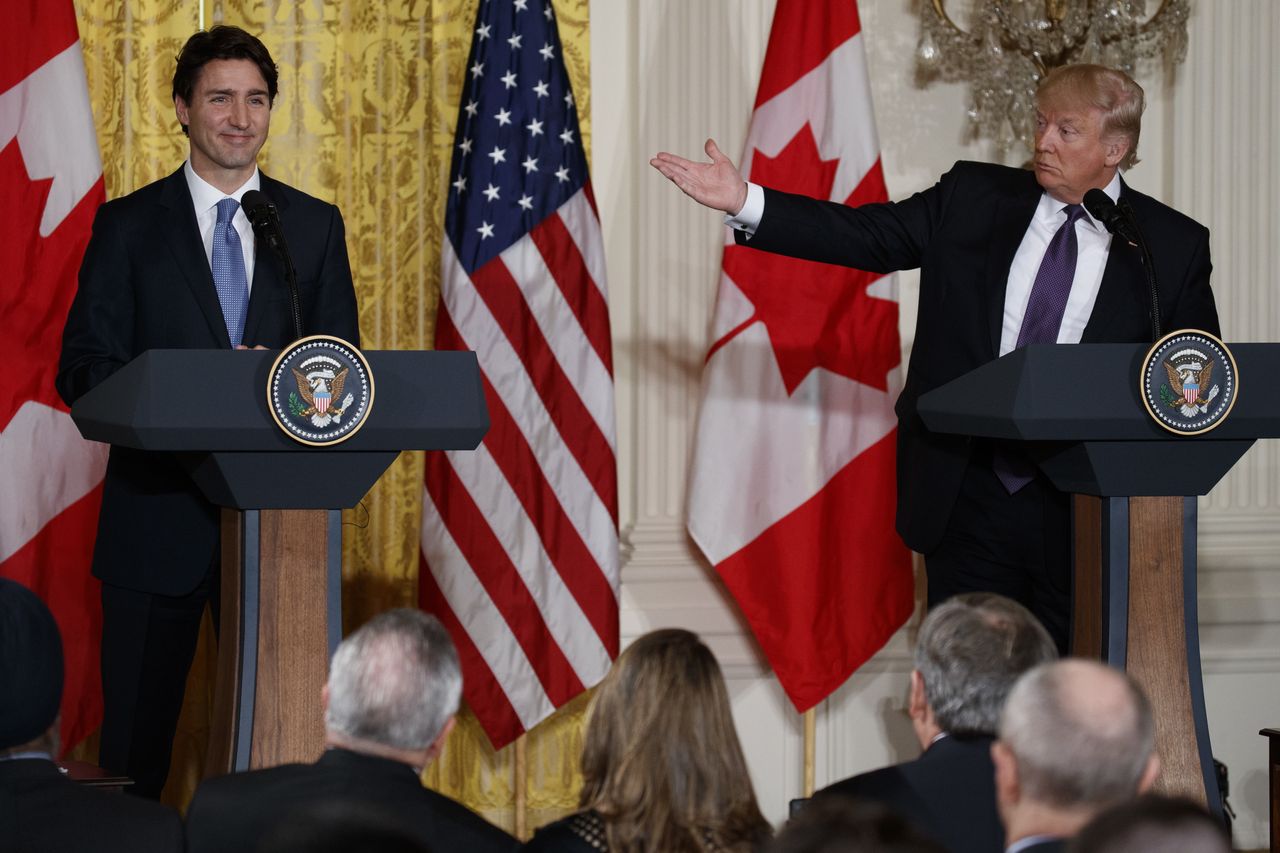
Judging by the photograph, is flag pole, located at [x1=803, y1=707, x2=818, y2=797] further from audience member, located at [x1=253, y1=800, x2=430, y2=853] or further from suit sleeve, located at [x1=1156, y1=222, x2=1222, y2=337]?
audience member, located at [x1=253, y1=800, x2=430, y2=853]

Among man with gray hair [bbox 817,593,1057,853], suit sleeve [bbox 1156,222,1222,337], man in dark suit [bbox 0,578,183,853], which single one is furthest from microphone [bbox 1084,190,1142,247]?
man in dark suit [bbox 0,578,183,853]

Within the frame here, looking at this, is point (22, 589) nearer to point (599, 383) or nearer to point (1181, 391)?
point (1181, 391)

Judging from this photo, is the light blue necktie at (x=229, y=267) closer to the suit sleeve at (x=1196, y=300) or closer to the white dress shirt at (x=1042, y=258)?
the white dress shirt at (x=1042, y=258)

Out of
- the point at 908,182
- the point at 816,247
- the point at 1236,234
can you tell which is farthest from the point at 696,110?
the point at 1236,234

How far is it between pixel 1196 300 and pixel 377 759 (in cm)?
252

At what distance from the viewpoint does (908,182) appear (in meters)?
5.46

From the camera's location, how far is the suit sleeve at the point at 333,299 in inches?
148

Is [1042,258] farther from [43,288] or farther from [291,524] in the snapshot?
[43,288]

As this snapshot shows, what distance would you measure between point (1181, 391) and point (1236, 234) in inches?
102

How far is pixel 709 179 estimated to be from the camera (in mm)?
3779

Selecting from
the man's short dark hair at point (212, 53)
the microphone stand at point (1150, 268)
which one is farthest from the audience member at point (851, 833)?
the man's short dark hair at point (212, 53)

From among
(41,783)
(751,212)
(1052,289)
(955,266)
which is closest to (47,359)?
(751,212)

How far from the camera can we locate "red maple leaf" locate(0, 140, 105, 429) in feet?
15.0

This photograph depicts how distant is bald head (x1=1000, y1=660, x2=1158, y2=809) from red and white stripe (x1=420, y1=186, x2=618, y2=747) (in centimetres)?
318
